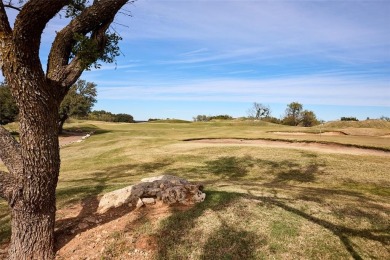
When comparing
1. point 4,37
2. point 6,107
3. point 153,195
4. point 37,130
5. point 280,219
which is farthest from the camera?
point 6,107

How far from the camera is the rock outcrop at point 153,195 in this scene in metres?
10.2

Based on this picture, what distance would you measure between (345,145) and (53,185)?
22.3m

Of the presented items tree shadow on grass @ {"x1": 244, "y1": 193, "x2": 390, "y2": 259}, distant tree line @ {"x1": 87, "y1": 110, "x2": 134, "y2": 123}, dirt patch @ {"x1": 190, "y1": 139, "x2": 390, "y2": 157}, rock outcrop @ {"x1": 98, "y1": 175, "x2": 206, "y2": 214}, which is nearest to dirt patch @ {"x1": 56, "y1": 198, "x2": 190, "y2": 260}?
rock outcrop @ {"x1": 98, "y1": 175, "x2": 206, "y2": 214}

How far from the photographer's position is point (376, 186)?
50.5 ft

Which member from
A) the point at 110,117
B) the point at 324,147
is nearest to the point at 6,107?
the point at 324,147

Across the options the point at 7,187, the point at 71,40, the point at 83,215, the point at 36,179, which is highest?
the point at 71,40

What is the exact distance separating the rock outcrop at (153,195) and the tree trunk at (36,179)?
256cm

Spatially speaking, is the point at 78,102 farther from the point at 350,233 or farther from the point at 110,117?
the point at 110,117

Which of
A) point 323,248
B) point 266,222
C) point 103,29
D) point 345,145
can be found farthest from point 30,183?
point 345,145

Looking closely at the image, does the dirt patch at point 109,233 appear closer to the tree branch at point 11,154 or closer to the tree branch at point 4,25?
the tree branch at point 11,154

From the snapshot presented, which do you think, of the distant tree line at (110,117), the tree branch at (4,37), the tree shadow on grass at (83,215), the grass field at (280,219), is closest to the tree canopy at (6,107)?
the grass field at (280,219)

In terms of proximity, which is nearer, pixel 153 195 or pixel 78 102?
pixel 153 195

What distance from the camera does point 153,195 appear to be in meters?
10.4

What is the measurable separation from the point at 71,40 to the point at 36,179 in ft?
11.1
